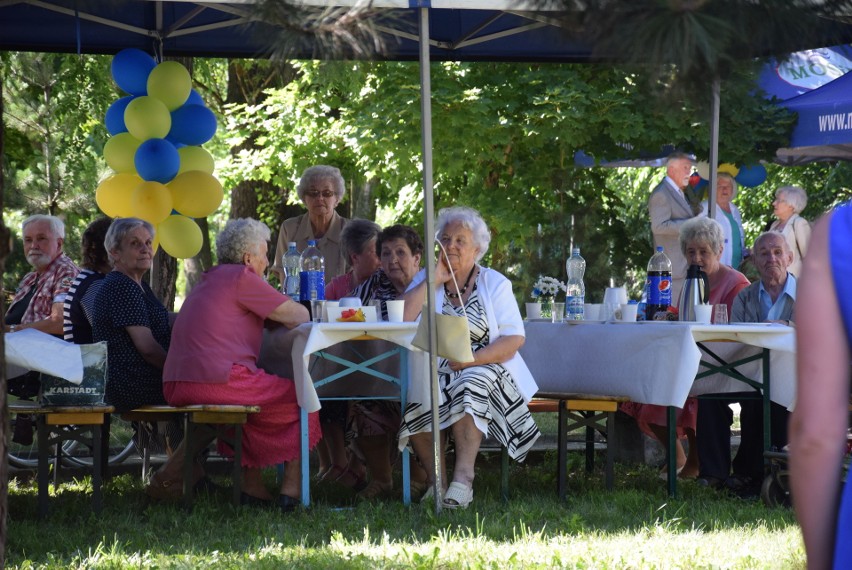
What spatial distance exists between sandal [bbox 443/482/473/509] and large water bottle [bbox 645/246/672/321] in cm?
152

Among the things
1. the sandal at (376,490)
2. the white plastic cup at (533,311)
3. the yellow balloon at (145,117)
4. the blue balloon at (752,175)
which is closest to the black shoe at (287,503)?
the sandal at (376,490)

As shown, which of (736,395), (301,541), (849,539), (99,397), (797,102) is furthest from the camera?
(797,102)

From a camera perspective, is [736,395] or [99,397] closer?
[99,397]

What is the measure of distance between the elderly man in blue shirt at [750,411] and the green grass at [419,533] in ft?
0.73

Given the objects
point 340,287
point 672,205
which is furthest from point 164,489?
point 672,205

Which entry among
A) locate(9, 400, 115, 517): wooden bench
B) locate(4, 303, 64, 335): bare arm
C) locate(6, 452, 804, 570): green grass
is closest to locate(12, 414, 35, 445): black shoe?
locate(6, 452, 804, 570): green grass

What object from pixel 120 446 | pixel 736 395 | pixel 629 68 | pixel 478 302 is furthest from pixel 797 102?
pixel 629 68

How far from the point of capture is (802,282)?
1.36 m

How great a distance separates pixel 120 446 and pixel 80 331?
105 inches

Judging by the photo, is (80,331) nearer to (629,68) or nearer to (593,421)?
(593,421)

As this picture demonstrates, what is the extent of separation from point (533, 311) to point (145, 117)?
2.92m

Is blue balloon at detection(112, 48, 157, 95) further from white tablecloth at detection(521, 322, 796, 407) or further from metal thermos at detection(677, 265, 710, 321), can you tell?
metal thermos at detection(677, 265, 710, 321)

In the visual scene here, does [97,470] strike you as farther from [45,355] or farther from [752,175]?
[752,175]

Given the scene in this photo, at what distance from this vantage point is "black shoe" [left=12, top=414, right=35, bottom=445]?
6.41 meters
